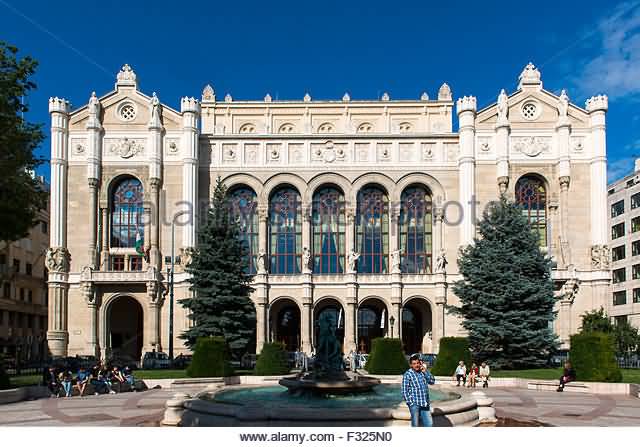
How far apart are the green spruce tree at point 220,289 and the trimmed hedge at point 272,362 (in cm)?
693

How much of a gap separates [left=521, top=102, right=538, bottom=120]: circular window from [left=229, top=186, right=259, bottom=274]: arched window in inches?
911

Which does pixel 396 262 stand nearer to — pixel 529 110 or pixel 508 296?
pixel 508 296

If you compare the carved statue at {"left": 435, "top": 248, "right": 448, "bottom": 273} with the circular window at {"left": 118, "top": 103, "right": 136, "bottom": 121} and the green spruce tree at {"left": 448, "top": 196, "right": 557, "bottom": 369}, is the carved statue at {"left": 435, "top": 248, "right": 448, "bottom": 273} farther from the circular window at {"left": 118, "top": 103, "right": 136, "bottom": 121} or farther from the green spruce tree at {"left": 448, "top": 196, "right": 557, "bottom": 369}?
the circular window at {"left": 118, "top": 103, "right": 136, "bottom": 121}

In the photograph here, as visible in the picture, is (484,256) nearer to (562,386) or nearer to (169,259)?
(562,386)

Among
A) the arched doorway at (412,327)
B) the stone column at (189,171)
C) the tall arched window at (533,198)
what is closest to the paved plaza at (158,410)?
the stone column at (189,171)

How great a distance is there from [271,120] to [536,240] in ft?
98.4

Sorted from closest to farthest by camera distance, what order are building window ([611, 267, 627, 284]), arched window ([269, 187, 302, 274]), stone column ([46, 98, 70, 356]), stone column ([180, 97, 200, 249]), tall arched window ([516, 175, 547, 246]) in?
1. stone column ([46, 98, 70, 356])
2. stone column ([180, 97, 200, 249])
3. tall arched window ([516, 175, 547, 246])
4. arched window ([269, 187, 302, 274])
5. building window ([611, 267, 627, 284])

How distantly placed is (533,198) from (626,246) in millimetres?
24267

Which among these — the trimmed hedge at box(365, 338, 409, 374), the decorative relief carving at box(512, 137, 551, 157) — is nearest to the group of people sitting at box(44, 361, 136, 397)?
the trimmed hedge at box(365, 338, 409, 374)

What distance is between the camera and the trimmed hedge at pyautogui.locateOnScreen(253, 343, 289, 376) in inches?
1200

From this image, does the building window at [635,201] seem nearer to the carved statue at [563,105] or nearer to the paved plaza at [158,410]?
the carved statue at [563,105]

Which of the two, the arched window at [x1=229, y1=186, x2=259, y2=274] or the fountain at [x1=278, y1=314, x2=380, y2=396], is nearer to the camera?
the fountain at [x1=278, y1=314, x2=380, y2=396]

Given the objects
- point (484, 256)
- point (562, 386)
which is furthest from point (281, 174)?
point (562, 386)

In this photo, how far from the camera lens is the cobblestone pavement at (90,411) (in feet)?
55.2
